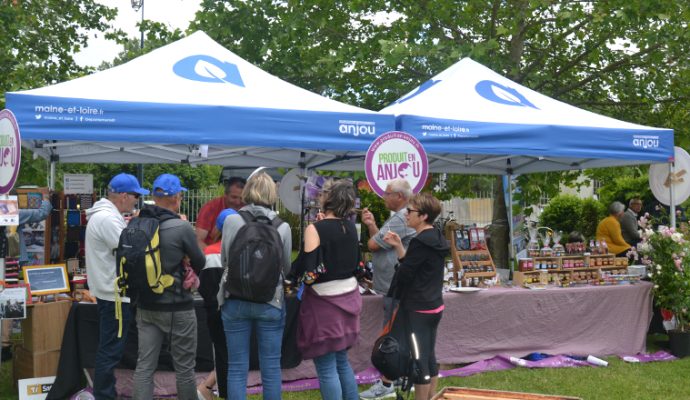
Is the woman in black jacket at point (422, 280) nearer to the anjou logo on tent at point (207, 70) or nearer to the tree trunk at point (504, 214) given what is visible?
the anjou logo on tent at point (207, 70)

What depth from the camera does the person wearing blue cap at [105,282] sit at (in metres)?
4.01

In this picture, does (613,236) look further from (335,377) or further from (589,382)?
(335,377)

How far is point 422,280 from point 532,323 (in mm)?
2320

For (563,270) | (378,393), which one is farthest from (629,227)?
(378,393)

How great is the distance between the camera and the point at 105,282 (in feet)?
13.2

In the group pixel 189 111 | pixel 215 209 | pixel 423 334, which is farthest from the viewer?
pixel 215 209

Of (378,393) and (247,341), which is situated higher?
(247,341)

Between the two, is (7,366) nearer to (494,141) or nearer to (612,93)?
(494,141)

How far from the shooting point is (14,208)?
389 cm

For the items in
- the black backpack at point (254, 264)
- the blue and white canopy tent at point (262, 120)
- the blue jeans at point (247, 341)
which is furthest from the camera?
the blue and white canopy tent at point (262, 120)

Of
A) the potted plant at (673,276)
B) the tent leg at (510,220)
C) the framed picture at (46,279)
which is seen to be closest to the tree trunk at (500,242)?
the tent leg at (510,220)

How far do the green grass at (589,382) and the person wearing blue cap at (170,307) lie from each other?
1.13 metres

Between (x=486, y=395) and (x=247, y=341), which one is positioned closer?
(x=486, y=395)

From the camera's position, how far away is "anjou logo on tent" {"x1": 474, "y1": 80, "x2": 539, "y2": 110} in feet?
20.2
